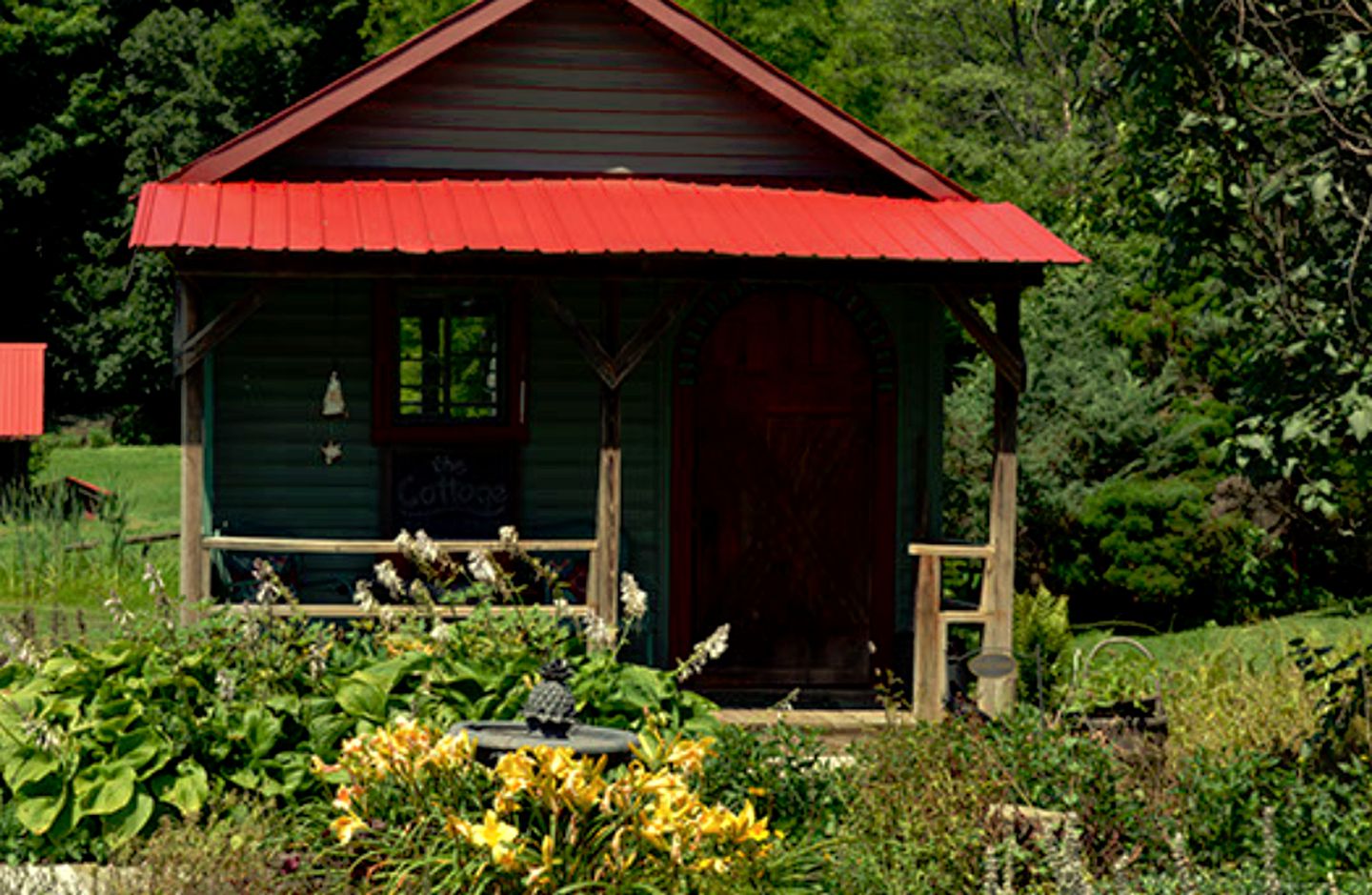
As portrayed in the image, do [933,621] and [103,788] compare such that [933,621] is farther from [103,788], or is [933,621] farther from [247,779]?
[103,788]

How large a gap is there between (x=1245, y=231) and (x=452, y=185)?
6533mm

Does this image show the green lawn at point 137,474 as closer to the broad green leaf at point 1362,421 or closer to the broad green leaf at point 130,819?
the broad green leaf at point 130,819

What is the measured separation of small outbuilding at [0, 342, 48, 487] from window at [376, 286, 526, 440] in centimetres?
1626

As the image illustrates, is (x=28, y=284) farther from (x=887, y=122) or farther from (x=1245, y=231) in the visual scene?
(x=1245, y=231)

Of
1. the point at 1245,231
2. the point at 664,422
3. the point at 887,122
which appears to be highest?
the point at 887,122

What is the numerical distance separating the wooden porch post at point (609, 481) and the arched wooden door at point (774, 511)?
1.58 m

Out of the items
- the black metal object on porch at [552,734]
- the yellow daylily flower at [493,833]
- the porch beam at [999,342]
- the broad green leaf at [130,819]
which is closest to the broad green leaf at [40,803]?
the broad green leaf at [130,819]

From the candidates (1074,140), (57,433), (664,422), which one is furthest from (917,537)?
(57,433)

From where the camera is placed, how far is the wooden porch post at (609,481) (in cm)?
1320

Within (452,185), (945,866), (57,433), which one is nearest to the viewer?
(945,866)

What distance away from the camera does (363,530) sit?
14633mm

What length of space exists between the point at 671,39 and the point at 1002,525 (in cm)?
452

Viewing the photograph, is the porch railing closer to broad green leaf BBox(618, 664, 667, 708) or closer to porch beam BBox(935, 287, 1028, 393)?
broad green leaf BBox(618, 664, 667, 708)

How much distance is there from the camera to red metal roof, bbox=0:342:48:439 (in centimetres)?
2967
